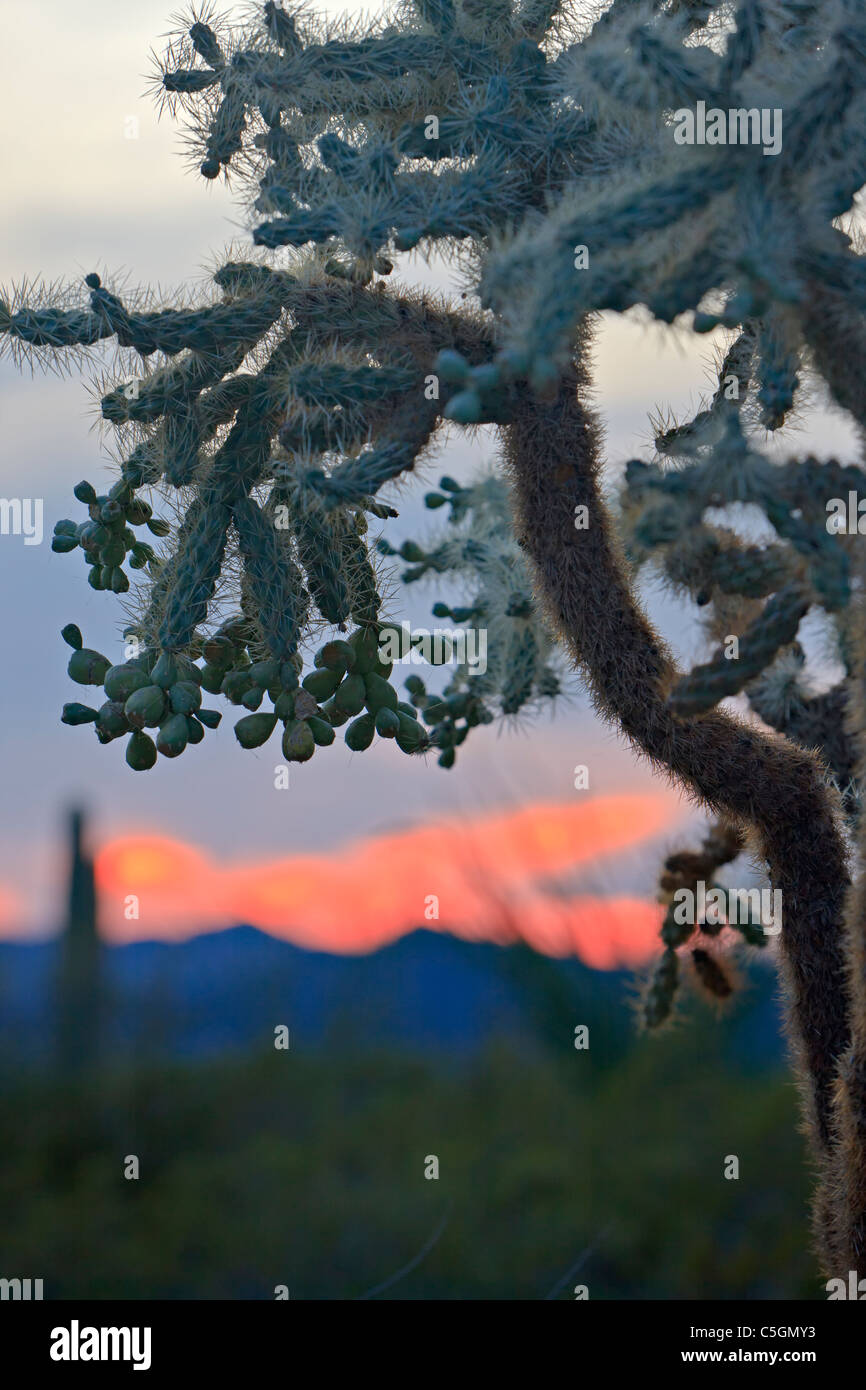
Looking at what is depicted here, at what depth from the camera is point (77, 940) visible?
15.9ft

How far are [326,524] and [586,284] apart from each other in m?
0.72

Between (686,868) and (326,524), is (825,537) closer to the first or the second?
(326,524)

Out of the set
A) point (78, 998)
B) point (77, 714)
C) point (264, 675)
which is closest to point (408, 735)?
point (264, 675)

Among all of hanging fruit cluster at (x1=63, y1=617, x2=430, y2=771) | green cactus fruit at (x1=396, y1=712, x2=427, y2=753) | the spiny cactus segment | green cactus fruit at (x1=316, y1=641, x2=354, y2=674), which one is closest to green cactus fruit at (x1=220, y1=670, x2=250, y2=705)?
hanging fruit cluster at (x1=63, y1=617, x2=430, y2=771)

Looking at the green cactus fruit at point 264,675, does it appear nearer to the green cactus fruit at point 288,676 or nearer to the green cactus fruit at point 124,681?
the green cactus fruit at point 288,676

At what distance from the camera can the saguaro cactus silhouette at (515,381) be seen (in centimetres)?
136

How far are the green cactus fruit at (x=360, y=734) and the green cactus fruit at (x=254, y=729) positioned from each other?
0.17 m

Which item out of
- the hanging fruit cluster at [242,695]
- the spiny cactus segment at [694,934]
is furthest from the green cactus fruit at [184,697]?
the spiny cactus segment at [694,934]

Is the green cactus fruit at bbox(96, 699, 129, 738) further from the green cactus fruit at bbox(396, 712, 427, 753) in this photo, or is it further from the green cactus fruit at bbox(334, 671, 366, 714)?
the green cactus fruit at bbox(396, 712, 427, 753)

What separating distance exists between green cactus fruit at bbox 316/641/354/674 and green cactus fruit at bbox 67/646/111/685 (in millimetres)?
361

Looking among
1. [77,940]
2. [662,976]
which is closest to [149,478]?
[662,976]

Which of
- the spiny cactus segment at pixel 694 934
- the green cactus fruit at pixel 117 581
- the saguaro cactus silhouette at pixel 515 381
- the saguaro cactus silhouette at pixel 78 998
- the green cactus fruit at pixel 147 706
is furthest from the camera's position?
the saguaro cactus silhouette at pixel 78 998

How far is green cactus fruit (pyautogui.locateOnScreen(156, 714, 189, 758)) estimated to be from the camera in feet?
5.49

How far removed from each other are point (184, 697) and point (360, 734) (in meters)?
0.34
